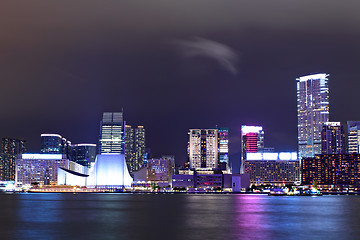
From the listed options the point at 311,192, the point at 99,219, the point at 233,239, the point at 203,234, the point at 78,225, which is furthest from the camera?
the point at 311,192

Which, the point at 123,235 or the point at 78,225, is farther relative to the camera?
the point at 78,225

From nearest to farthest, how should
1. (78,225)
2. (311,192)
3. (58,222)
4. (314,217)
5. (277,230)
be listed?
(277,230) → (78,225) → (58,222) → (314,217) → (311,192)

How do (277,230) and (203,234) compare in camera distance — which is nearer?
(203,234)

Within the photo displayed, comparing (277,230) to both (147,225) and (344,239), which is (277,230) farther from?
(147,225)

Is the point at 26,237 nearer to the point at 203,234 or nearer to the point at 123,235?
the point at 123,235

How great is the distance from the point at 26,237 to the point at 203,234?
16.4 meters

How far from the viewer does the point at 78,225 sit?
58.1 metres

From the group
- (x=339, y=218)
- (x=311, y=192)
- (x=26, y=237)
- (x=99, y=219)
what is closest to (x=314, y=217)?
(x=339, y=218)

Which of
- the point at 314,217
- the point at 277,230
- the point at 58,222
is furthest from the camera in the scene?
the point at 314,217

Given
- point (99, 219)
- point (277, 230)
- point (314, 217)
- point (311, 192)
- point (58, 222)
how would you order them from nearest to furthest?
1. point (277, 230)
2. point (58, 222)
3. point (99, 219)
4. point (314, 217)
5. point (311, 192)

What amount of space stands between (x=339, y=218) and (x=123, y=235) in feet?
112

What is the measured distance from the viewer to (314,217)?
235 ft

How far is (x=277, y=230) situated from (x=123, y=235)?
15.9 metres

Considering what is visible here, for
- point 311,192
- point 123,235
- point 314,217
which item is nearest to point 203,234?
point 123,235
